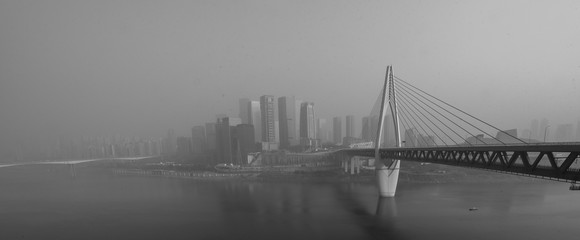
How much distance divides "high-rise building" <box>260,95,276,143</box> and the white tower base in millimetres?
30109

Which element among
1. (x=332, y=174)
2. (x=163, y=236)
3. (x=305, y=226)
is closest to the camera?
(x=163, y=236)

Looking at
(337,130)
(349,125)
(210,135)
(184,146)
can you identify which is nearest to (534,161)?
(210,135)

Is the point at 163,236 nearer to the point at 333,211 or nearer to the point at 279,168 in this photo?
the point at 333,211

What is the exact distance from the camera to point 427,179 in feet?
80.0

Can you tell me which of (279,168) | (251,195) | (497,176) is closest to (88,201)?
(251,195)

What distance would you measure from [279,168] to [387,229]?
22.2 meters

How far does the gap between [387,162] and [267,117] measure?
3077 centimetres

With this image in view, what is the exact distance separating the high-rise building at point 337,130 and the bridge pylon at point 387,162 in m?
38.0

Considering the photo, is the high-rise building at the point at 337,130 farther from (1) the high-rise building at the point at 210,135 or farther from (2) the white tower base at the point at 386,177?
(2) the white tower base at the point at 386,177

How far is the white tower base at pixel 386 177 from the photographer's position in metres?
16.6

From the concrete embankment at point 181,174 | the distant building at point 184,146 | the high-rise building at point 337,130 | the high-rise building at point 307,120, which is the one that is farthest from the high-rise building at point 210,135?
the high-rise building at point 337,130

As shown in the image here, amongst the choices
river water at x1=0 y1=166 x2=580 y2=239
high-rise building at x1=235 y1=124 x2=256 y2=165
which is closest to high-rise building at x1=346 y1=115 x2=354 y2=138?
high-rise building at x1=235 y1=124 x2=256 y2=165

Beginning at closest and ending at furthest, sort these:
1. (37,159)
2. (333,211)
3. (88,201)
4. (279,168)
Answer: (333,211) < (88,201) < (279,168) < (37,159)

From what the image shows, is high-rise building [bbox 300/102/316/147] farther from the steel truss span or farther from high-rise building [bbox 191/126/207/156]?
the steel truss span
